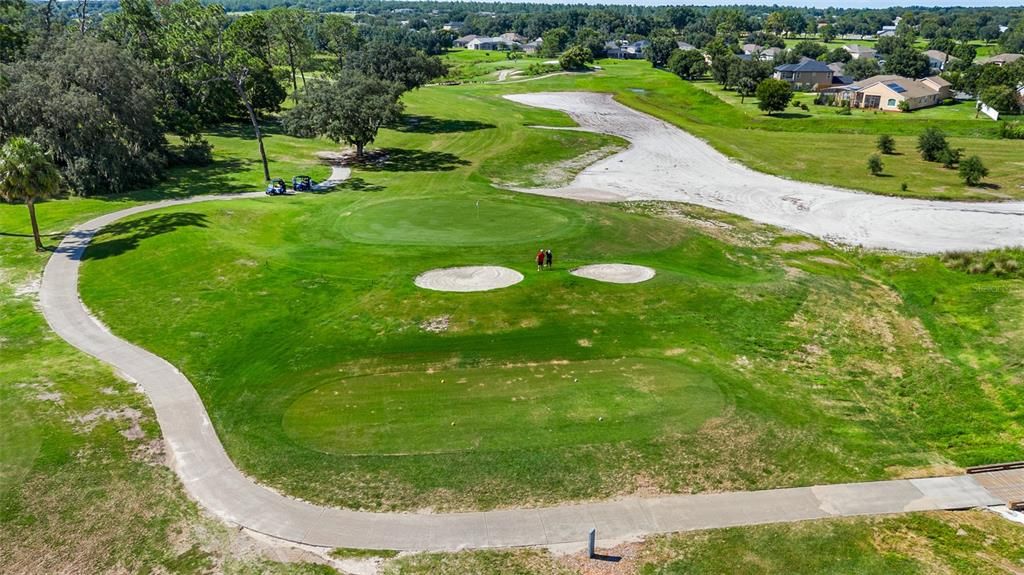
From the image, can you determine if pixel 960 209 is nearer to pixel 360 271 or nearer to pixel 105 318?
pixel 360 271

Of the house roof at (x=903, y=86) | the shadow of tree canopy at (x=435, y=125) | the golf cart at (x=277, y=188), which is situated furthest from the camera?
the house roof at (x=903, y=86)

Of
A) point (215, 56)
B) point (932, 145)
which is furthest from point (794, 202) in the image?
point (215, 56)

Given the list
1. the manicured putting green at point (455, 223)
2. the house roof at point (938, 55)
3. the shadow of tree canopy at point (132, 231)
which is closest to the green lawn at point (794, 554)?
the manicured putting green at point (455, 223)

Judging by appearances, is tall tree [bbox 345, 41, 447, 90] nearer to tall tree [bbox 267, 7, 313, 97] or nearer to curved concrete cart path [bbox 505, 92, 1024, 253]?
tall tree [bbox 267, 7, 313, 97]

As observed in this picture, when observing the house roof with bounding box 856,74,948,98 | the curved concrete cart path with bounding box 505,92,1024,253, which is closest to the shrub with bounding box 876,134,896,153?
the curved concrete cart path with bounding box 505,92,1024,253

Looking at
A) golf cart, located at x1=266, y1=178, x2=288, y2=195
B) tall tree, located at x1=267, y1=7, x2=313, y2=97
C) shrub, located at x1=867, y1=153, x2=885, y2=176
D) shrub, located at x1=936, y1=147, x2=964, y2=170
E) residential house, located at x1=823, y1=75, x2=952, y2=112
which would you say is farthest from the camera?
residential house, located at x1=823, y1=75, x2=952, y2=112

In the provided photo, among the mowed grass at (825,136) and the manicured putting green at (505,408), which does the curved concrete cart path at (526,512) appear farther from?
the mowed grass at (825,136)

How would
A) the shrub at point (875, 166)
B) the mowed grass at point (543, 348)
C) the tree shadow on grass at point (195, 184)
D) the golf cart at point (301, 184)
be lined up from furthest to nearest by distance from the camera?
1. the shrub at point (875, 166)
2. the golf cart at point (301, 184)
3. the tree shadow on grass at point (195, 184)
4. the mowed grass at point (543, 348)
